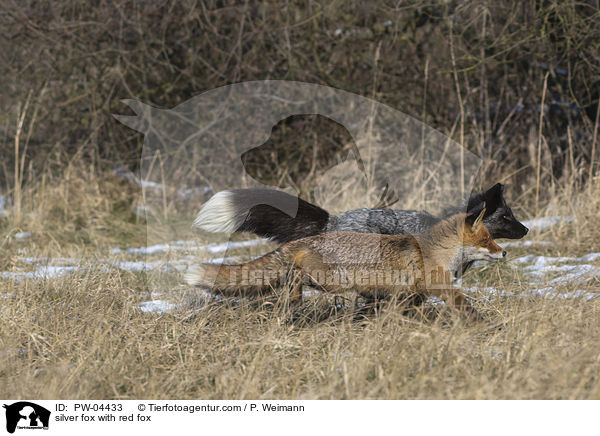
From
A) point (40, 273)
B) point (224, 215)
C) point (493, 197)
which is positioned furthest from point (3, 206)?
point (493, 197)

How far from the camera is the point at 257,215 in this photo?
4168mm

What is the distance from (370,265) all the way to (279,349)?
82cm

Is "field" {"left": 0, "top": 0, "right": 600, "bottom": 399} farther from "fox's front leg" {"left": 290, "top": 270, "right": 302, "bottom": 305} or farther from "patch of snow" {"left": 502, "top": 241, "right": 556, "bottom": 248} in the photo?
"fox's front leg" {"left": 290, "top": 270, "right": 302, "bottom": 305}

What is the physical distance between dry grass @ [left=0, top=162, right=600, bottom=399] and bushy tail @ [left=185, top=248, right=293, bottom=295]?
5.4 inches

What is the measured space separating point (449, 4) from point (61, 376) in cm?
758

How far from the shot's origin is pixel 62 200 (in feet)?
27.4

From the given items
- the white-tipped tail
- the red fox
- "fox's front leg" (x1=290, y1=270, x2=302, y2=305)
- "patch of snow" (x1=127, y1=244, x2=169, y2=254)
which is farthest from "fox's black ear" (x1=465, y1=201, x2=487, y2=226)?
"patch of snow" (x1=127, y1=244, x2=169, y2=254)

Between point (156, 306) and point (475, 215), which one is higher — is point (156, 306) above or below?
below

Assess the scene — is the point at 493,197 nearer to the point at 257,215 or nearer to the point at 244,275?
the point at 257,215

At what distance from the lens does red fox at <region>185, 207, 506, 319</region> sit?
3.84 m

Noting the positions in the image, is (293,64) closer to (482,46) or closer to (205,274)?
(482,46)

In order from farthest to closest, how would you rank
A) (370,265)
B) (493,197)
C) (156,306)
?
(493,197) < (156,306) < (370,265)

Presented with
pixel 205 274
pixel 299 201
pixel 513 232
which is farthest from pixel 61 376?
pixel 513 232

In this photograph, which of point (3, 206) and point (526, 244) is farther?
point (3, 206)
